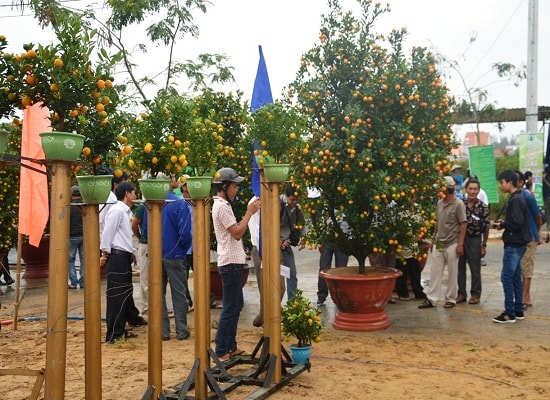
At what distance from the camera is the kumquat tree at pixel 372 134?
7312 millimetres

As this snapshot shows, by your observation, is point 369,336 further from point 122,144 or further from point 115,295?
point 122,144

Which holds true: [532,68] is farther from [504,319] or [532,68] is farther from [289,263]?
[289,263]

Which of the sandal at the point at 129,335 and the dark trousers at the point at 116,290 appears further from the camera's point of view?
the sandal at the point at 129,335

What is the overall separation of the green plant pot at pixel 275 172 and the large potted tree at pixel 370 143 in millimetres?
1916

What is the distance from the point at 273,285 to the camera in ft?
17.4

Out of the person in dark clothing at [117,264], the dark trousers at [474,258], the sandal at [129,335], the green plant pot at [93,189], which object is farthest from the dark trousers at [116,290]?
the dark trousers at [474,258]

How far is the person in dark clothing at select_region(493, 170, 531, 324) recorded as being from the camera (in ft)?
24.2

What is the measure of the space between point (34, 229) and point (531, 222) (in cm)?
616

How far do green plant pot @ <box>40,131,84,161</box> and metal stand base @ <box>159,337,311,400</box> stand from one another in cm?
198

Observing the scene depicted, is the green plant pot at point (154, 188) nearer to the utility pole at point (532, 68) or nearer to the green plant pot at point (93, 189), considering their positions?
the green plant pot at point (93, 189)

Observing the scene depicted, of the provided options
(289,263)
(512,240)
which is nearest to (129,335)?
(289,263)

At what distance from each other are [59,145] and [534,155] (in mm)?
13644

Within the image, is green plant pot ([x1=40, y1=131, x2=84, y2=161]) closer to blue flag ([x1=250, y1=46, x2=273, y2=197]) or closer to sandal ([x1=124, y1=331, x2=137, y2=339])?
blue flag ([x1=250, y1=46, x2=273, y2=197])

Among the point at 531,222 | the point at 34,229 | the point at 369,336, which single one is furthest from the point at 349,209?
the point at 34,229
